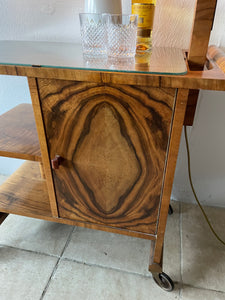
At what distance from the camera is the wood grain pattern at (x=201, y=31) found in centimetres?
54

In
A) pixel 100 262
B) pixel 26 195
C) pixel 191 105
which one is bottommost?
pixel 100 262

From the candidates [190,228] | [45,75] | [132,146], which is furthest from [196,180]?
[45,75]

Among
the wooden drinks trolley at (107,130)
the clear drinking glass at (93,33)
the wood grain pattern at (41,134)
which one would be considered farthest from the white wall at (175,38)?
the wood grain pattern at (41,134)

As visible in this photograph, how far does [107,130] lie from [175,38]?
0.51m

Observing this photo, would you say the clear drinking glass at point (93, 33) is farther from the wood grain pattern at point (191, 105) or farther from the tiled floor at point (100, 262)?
the tiled floor at point (100, 262)

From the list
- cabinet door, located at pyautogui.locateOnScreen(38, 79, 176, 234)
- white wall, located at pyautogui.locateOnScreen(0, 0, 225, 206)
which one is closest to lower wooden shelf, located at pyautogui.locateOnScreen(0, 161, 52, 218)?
cabinet door, located at pyautogui.locateOnScreen(38, 79, 176, 234)

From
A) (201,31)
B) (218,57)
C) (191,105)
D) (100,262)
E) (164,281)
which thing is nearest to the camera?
(201,31)

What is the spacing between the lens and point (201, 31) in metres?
0.57

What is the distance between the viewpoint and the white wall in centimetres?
89

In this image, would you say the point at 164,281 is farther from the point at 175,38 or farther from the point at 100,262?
the point at 175,38

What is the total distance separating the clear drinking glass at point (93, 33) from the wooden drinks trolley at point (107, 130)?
4cm

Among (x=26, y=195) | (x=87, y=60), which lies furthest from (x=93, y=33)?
(x=26, y=195)

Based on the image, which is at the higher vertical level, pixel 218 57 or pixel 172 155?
pixel 218 57

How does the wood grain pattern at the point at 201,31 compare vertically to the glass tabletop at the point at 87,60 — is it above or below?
above
